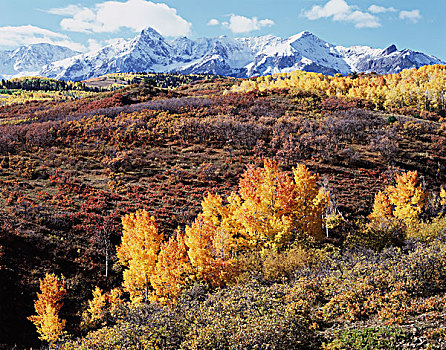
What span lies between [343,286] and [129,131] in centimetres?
5973

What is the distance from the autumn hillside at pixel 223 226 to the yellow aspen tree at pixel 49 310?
0.50ft

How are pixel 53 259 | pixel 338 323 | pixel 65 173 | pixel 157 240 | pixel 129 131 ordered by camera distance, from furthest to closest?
1. pixel 129 131
2. pixel 65 173
3. pixel 53 259
4. pixel 157 240
5. pixel 338 323

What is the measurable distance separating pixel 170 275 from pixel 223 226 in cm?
746

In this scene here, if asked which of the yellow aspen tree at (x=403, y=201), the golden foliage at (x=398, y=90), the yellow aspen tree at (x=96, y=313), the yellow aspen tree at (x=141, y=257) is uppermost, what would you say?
the golden foliage at (x=398, y=90)

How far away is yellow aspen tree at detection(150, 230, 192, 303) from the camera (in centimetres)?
2130

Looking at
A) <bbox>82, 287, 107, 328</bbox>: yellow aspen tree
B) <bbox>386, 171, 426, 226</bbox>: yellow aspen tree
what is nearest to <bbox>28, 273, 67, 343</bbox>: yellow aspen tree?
<bbox>82, 287, 107, 328</bbox>: yellow aspen tree

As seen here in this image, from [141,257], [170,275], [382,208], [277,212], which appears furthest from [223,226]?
[382,208]

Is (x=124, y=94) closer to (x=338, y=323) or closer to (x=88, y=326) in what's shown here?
(x=88, y=326)

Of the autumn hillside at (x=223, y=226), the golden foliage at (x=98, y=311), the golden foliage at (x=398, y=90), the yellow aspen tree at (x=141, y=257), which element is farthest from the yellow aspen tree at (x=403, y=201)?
the golden foliage at (x=398, y=90)

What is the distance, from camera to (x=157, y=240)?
1087 inches

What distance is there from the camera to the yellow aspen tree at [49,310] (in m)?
23.1

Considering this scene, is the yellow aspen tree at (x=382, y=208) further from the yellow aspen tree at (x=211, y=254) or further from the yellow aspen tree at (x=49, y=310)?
the yellow aspen tree at (x=49, y=310)

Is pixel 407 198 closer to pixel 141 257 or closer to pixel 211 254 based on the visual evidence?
pixel 211 254

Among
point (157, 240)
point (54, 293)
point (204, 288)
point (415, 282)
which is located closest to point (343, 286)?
point (415, 282)
